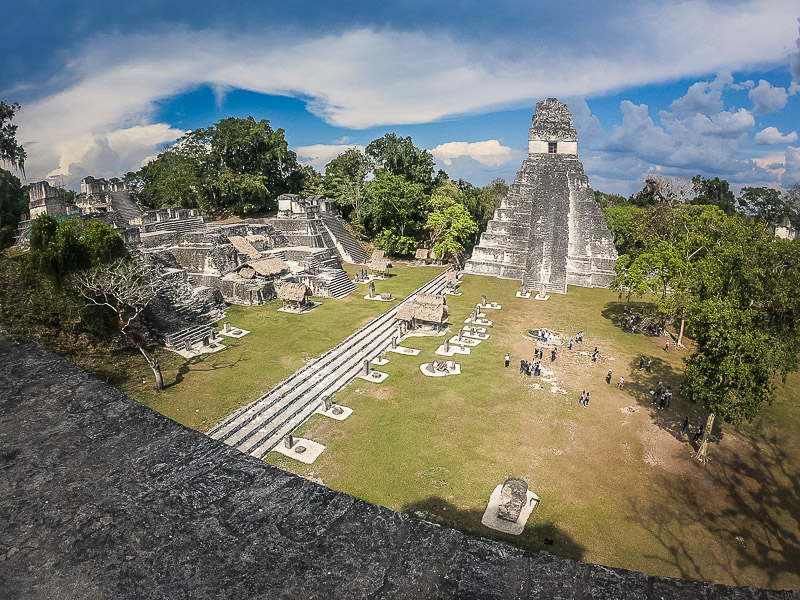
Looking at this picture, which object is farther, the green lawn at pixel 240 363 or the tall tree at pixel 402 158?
the tall tree at pixel 402 158

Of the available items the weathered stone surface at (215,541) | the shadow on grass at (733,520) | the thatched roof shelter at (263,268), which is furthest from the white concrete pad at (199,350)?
the shadow on grass at (733,520)

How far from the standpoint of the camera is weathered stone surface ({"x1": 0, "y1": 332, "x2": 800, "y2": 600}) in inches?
109

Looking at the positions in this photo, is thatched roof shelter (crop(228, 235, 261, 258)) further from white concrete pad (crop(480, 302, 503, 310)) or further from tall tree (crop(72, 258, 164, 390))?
Result: white concrete pad (crop(480, 302, 503, 310))

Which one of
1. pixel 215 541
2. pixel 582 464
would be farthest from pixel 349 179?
pixel 215 541

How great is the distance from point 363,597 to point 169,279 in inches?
965

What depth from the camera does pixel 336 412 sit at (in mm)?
16188

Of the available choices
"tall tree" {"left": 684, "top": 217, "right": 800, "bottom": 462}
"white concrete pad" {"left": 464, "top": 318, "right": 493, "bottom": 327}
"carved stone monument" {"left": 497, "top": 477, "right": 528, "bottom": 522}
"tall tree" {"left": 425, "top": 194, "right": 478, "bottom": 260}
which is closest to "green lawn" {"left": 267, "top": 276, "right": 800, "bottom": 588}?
"carved stone monument" {"left": 497, "top": 477, "right": 528, "bottom": 522}

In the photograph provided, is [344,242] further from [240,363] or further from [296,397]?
[296,397]

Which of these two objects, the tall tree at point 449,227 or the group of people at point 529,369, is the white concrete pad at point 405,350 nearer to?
the group of people at point 529,369

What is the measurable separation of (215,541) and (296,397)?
550 inches

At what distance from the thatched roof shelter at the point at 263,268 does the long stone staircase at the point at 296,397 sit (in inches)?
363

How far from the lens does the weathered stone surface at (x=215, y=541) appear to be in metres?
2.78

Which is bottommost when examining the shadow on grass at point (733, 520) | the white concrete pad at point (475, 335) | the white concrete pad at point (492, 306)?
the shadow on grass at point (733, 520)

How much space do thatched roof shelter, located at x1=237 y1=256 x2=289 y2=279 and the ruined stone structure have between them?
56.2 ft
